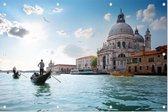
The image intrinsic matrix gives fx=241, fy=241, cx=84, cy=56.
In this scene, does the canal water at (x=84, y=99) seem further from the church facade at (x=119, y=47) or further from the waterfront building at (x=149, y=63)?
the church facade at (x=119, y=47)

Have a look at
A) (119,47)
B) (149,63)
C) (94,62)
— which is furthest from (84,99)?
(94,62)

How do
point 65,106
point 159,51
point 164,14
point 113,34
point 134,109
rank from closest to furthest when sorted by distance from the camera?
point 164,14 < point 134,109 < point 65,106 < point 159,51 < point 113,34

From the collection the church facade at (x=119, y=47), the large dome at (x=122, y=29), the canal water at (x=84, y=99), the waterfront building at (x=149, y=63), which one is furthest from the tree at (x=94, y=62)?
the canal water at (x=84, y=99)

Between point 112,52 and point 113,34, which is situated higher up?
point 113,34

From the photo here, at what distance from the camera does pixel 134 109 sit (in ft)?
8.04

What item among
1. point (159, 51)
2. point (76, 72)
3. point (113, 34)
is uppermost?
point (113, 34)

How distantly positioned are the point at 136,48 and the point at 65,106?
2333 centimetres

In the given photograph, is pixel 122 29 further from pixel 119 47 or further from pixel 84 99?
pixel 84 99

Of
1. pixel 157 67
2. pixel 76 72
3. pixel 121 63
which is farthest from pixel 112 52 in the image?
pixel 157 67

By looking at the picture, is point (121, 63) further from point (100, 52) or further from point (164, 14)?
point (164, 14)

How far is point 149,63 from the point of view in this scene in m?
17.1

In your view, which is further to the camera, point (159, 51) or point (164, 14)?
point (159, 51)

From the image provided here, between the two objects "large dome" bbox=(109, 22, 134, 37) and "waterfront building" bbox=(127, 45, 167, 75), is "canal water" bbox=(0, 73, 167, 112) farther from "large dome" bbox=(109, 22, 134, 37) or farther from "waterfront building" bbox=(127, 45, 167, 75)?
"large dome" bbox=(109, 22, 134, 37)

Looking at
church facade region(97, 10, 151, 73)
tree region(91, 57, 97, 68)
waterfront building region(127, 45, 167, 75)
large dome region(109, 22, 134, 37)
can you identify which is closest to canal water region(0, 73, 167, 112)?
waterfront building region(127, 45, 167, 75)
